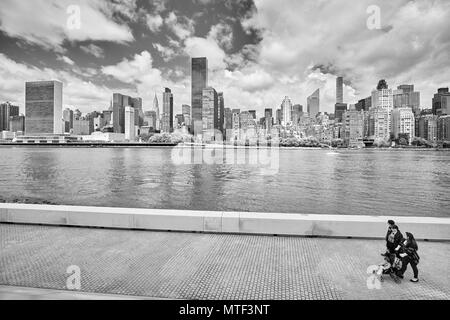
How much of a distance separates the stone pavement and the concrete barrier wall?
291mm

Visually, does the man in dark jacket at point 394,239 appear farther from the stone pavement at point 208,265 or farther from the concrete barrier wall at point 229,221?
the concrete barrier wall at point 229,221

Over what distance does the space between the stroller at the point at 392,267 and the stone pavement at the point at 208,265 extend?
5.1 inches

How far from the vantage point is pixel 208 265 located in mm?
6762

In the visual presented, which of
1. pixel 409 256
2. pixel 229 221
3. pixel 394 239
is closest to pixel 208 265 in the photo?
pixel 229 221

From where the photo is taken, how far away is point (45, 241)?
823cm

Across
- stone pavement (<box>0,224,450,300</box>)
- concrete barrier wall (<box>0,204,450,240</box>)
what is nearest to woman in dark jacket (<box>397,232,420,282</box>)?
stone pavement (<box>0,224,450,300</box>)

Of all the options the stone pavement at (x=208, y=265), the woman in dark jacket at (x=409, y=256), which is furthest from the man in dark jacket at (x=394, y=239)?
the stone pavement at (x=208, y=265)

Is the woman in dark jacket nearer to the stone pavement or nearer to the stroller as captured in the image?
the stroller

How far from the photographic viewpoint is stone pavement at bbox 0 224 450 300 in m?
5.63

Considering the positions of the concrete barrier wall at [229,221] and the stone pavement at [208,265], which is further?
the concrete barrier wall at [229,221]

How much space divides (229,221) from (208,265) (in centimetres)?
239

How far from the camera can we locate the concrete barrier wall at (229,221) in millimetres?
8398
